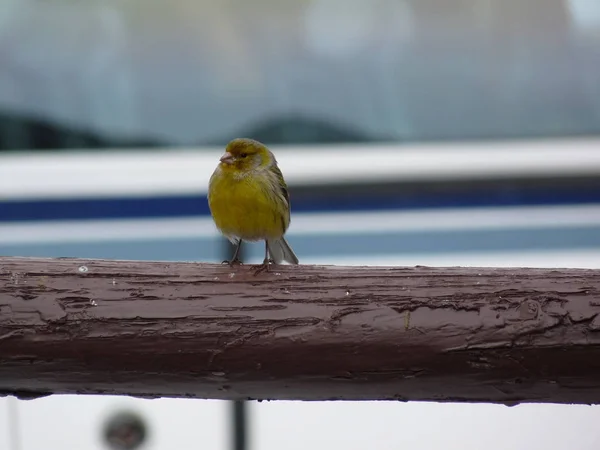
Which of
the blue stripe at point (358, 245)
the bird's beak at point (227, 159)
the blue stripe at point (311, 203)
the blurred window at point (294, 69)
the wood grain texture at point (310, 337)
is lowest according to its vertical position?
the wood grain texture at point (310, 337)

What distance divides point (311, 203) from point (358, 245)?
0.16 metres

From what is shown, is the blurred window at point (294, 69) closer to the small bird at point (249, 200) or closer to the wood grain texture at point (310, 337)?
the small bird at point (249, 200)

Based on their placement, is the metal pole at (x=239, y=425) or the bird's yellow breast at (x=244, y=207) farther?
the metal pole at (x=239, y=425)

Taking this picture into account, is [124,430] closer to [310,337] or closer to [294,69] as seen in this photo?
[294,69]

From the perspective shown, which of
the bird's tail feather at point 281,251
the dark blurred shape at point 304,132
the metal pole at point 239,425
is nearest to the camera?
the bird's tail feather at point 281,251

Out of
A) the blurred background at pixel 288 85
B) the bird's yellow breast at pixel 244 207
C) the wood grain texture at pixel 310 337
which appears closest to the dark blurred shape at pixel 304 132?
the blurred background at pixel 288 85

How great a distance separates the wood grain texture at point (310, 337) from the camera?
30.5 inches

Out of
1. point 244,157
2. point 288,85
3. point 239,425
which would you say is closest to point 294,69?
point 288,85

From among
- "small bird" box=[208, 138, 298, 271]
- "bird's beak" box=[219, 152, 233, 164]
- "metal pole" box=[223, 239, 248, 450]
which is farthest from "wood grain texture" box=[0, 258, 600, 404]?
"metal pole" box=[223, 239, 248, 450]

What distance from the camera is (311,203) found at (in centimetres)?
192

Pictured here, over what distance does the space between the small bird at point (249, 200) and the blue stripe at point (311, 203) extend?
59 centimetres

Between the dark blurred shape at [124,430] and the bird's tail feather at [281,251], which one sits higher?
the bird's tail feather at [281,251]

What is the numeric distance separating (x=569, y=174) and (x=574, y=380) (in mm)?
1234

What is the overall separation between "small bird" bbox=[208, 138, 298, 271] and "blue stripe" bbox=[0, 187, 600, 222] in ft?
1.95
